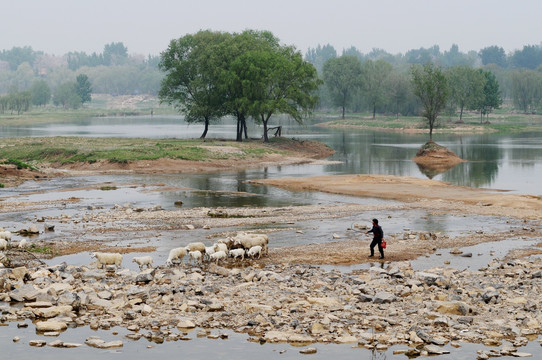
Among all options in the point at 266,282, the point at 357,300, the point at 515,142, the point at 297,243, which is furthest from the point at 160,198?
the point at 515,142

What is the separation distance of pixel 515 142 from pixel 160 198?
3173 inches

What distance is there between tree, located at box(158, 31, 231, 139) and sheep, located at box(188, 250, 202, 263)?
60.2m

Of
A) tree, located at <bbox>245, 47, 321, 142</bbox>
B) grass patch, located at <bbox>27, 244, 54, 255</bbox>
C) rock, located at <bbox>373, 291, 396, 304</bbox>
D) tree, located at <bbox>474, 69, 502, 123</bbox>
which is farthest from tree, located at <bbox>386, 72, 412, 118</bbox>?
rock, located at <bbox>373, 291, 396, 304</bbox>

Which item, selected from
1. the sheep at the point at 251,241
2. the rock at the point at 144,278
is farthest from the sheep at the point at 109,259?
the sheep at the point at 251,241

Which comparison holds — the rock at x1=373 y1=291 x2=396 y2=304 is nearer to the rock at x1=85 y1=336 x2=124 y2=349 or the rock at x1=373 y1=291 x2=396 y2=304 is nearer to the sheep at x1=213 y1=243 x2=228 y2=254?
the rock at x1=85 y1=336 x2=124 y2=349

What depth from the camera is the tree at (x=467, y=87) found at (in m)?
165

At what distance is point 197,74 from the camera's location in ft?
305

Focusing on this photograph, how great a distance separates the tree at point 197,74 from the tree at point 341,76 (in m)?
94.3

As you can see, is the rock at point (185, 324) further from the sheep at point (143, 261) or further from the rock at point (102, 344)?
the sheep at point (143, 261)

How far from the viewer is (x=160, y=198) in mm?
49594

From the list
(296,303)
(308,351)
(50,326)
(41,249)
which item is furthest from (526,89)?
(50,326)

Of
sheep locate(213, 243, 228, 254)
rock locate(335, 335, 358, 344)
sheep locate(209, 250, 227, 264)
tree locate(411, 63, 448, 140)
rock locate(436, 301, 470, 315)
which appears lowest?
rock locate(335, 335, 358, 344)

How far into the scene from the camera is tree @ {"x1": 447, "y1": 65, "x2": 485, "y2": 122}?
165m

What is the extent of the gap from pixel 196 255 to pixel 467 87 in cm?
14809
